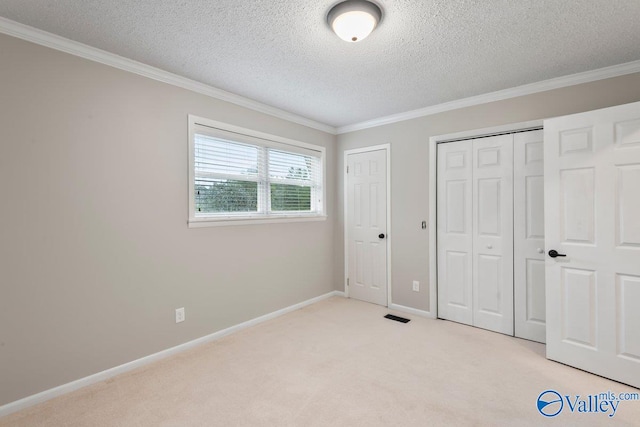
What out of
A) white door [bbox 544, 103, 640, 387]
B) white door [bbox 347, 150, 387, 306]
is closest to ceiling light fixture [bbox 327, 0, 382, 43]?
white door [bbox 544, 103, 640, 387]

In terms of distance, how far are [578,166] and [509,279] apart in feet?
4.16

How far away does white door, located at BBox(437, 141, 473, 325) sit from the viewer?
334 cm

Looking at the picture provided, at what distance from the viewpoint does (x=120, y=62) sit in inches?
92.7

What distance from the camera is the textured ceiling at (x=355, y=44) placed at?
1.79 m

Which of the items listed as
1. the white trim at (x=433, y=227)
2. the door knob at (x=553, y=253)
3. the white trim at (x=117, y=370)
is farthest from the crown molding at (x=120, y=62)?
the door knob at (x=553, y=253)

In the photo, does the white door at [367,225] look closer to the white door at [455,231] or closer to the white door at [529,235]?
the white door at [455,231]

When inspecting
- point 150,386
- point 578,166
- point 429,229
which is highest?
point 578,166

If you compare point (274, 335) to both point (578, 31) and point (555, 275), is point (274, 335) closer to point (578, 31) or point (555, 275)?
point (555, 275)

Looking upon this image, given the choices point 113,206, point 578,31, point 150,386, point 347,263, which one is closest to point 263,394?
point 150,386

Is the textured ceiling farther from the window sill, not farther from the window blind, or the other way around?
the window sill

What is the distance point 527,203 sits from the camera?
9.70ft

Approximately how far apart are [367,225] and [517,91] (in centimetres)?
223

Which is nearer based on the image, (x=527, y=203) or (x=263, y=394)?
(x=263, y=394)

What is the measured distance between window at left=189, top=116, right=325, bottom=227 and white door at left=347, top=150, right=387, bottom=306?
1.59ft
